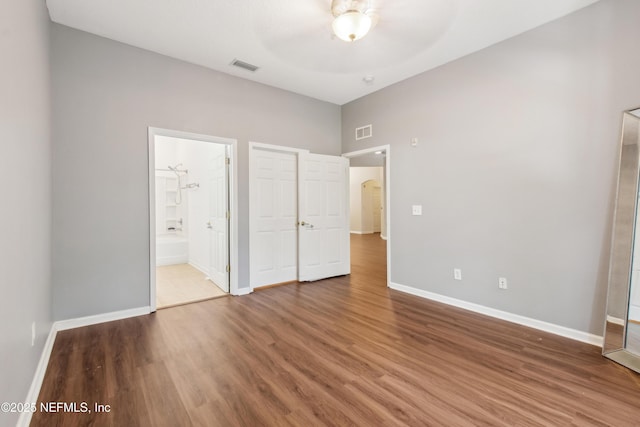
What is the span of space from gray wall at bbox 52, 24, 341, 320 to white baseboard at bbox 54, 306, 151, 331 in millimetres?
53

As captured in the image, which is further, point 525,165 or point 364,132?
point 364,132

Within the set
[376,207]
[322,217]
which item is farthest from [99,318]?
[376,207]

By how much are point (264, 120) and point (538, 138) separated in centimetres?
341

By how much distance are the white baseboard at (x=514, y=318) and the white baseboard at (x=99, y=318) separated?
3433 mm

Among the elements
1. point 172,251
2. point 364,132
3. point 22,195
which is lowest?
point 172,251

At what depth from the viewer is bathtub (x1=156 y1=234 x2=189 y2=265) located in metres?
5.76

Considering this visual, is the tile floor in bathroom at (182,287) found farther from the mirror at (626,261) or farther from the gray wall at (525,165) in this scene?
the mirror at (626,261)

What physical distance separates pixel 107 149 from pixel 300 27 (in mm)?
2419

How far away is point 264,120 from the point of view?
13.7 feet

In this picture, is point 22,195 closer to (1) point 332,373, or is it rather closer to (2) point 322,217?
(1) point 332,373

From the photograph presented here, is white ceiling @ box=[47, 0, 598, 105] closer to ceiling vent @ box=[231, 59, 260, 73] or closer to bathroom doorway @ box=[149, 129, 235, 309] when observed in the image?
ceiling vent @ box=[231, 59, 260, 73]

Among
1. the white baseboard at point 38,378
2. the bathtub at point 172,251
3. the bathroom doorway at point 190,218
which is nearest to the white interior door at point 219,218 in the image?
the bathroom doorway at point 190,218

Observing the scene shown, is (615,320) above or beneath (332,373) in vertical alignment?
above

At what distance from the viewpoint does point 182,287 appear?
429cm
